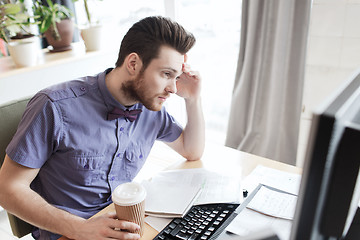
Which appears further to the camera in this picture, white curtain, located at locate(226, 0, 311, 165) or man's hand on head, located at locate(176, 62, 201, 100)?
white curtain, located at locate(226, 0, 311, 165)

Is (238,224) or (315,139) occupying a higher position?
(315,139)

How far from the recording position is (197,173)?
1271 millimetres

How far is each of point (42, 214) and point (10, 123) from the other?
1.30ft

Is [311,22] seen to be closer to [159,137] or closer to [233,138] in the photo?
[233,138]

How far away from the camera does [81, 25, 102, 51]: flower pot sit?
236 centimetres

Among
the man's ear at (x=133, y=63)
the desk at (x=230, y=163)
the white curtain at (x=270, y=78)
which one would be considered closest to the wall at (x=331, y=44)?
the white curtain at (x=270, y=78)

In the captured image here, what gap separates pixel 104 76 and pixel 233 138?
1434mm

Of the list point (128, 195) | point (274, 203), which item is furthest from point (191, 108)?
point (128, 195)

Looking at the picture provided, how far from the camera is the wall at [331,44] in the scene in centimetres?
189

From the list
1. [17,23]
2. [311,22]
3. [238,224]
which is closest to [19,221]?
[238,224]

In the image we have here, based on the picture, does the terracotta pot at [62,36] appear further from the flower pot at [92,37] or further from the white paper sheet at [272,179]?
the white paper sheet at [272,179]

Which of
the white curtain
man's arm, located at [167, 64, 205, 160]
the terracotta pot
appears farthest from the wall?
the terracotta pot

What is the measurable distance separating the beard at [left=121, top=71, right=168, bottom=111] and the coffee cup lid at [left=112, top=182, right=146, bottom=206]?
→ 1.49 feet

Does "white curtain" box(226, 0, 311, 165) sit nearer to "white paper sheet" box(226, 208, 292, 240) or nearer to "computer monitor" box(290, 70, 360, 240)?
"white paper sheet" box(226, 208, 292, 240)
